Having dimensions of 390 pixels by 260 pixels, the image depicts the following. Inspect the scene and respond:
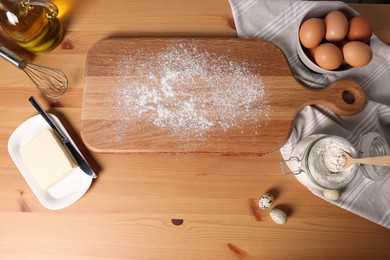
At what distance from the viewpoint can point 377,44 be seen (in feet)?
2.37

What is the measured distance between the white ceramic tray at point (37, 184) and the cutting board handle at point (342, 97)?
567 millimetres

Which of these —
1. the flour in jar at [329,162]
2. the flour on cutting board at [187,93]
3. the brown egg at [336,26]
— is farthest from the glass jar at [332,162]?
the brown egg at [336,26]

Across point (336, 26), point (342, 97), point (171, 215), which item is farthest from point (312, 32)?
point (171, 215)

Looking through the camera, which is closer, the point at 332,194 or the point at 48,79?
the point at 332,194

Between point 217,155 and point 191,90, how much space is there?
17 cm

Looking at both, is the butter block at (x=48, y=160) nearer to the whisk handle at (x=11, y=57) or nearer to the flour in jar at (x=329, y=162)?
the whisk handle at (x=11, y=57)

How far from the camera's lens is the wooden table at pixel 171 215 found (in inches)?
25.7

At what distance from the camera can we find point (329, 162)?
0.60 m

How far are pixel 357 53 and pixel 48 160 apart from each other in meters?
0.72

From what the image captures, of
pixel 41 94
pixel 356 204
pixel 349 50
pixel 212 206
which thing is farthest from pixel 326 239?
pixel 41 94

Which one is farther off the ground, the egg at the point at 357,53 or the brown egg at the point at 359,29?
the brown egg at the point at 359,29

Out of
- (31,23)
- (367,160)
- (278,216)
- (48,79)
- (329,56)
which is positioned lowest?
(278,216)

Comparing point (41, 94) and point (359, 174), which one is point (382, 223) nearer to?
point (359, 174)

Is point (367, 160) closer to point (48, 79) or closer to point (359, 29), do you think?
point (359, 29)
